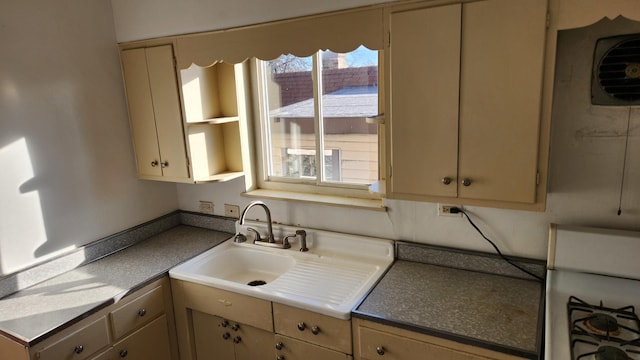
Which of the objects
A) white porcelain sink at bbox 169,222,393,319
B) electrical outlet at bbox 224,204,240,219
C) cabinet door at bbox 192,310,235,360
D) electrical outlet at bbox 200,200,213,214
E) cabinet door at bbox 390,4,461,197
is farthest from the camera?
electrical outlet at bbox 200,200,213,214

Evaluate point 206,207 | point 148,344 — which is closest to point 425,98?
point 206,207

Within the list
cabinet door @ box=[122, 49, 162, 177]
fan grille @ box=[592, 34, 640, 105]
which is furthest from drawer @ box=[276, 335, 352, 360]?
fan grille @ box=[592, 34, 640, 105]

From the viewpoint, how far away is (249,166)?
252cm

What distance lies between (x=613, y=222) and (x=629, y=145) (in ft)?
1.00

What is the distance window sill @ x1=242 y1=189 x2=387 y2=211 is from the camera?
214 centimetres

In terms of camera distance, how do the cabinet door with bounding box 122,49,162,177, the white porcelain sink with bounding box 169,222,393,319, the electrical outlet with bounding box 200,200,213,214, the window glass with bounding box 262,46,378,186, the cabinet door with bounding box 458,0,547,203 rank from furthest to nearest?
1. the electrical outlet with bounding box 200,200,213,214
2. the cabinet door with bounding box 122,49,162,177
3. the window glass with bounding box 262,46,378,186
4. the white porcelain sink with bounding box 169,222,393,319
5. the cabinet door with bounding box 458,0,547,203

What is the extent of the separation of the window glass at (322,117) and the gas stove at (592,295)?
0.95 metres

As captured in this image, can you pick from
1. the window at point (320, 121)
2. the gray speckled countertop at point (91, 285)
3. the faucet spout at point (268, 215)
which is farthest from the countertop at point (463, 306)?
the gray speckled countertop at point (91, 285)

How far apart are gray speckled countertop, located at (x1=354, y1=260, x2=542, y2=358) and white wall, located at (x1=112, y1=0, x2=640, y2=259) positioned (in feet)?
0.54

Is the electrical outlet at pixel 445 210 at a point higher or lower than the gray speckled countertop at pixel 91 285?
higher

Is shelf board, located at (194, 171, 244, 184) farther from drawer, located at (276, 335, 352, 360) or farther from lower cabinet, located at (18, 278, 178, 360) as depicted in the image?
drawer, located at (276, 335, 352, 360)

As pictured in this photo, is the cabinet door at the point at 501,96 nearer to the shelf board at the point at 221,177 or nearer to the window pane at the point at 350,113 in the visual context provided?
the window pane at the point at 350,113

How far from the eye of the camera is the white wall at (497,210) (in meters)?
1.61

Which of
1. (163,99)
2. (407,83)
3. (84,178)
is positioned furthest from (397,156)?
(84,178)
